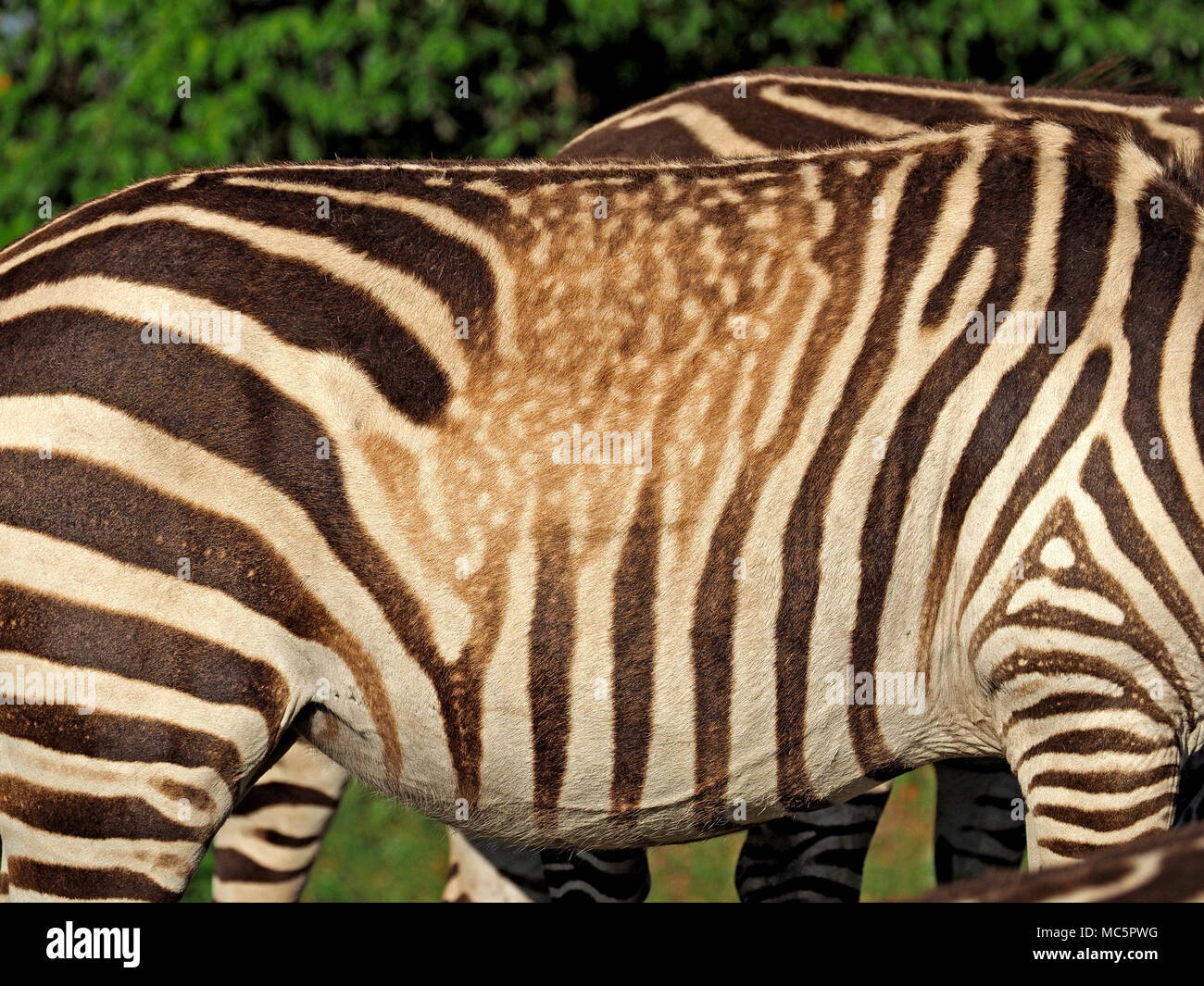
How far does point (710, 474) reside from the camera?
312 cm

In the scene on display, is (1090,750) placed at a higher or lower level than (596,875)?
higher

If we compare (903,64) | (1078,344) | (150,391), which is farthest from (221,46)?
(1078,344)

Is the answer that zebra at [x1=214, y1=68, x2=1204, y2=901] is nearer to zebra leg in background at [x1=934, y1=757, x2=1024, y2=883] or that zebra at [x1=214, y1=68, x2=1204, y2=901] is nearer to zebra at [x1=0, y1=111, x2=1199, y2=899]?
zebra leg in background at [x1=934, y1=757, x2=1024, y2=883]

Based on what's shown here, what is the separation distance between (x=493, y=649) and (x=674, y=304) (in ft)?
2.86

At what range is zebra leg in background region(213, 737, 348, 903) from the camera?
17.0ft

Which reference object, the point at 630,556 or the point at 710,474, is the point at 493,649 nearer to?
the point at 630,556

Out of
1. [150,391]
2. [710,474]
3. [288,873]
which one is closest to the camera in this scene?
[150,391]

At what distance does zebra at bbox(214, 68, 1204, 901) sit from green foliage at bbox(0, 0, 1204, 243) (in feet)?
5.89

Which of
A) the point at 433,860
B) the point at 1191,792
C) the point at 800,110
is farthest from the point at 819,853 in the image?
the point at 433,860

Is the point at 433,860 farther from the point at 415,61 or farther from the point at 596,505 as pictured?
the point at 596,505

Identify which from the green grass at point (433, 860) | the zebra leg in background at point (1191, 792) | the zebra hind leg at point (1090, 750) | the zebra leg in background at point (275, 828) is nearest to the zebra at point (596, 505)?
the zebra hind leg at point (1090, 750)

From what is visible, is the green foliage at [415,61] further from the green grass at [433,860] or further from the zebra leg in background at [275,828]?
the green grass at [433,860]

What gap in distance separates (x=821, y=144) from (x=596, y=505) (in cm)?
195

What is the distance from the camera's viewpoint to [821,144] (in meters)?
4.48
